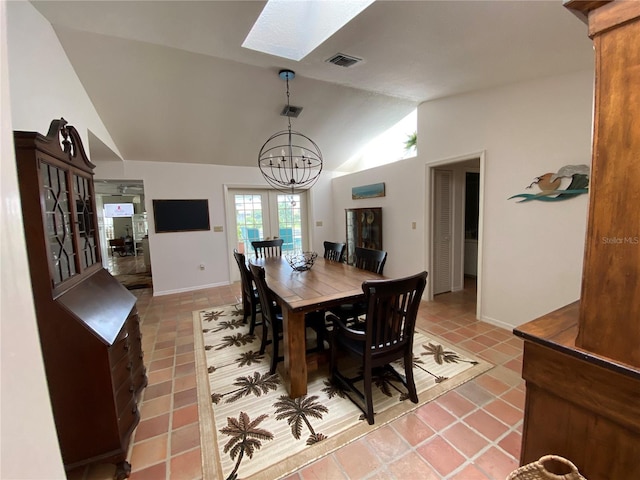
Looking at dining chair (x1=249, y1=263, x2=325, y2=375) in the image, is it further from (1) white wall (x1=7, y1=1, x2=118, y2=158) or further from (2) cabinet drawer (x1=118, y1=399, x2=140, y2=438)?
(1) white wall (x1=7, y1=1, x2=118, y2=158)

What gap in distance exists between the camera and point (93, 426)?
1.33 meters

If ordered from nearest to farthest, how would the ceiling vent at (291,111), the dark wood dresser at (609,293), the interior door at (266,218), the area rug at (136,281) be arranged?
the dark wood dresser at (609,293) < the ceiling vent at (291,111) < the area rug at (136,281) < the interior door at (266,218)

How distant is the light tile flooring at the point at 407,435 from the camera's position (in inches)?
54.6

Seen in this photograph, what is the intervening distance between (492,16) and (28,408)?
2.71 meters

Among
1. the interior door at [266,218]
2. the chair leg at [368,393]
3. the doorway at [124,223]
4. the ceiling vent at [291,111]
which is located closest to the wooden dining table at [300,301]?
the chair leg at [368,393]

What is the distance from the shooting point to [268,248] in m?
4.18

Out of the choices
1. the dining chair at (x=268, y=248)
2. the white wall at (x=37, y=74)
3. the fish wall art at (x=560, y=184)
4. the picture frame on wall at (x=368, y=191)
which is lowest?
A: the dining chair at (x=268, y=248)

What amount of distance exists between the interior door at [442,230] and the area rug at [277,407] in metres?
1.53

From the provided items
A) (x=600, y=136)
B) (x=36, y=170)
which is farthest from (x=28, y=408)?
(x=600, y=136)

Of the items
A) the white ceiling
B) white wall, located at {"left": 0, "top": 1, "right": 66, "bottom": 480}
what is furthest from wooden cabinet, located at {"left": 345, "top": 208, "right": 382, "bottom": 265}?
white wall, located at {"left": 0, "top": 1, "right": 66, "bottom": 480}

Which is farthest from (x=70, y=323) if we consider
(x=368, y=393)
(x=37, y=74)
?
(x=37, y=74)

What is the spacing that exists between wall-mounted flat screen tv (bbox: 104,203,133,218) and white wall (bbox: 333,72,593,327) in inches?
409

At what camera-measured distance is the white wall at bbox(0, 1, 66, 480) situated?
0.45m

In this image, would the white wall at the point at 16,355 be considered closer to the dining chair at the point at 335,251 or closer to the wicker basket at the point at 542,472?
the wicker basket at the point at 542,472
